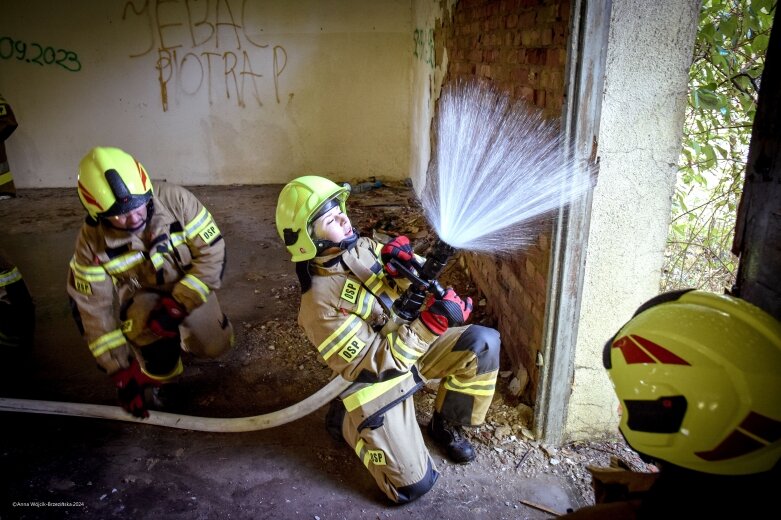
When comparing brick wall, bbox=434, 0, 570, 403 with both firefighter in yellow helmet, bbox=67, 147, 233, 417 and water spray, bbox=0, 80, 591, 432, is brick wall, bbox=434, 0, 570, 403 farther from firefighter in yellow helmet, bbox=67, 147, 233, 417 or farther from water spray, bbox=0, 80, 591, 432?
firefighter in yellow helmet, bbox=67, 147, 233, 417

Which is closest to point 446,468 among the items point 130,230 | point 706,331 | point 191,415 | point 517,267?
point 517,267

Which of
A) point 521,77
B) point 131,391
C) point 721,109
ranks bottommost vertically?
point 131,391

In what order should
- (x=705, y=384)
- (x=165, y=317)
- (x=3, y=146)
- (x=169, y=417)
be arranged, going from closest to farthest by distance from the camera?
(x=705, y=384) → (x=169, y=417) → (x=165, y=317) → (x=3, y=146)

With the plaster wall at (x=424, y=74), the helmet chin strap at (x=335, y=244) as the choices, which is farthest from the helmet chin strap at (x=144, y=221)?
the plaster wall at (x=424, y=74)

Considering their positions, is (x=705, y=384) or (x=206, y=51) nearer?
(x=705, y=384)

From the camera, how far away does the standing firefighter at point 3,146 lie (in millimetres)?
8188

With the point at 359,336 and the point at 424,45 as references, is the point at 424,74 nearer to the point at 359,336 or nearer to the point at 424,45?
the point at 424,45

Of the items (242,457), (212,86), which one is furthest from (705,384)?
(212,86)

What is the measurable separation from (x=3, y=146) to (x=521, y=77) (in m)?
8.68

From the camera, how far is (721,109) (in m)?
2.93

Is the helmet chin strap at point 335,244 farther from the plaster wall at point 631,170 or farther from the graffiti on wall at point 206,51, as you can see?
the graffiti on wall at point 206,51

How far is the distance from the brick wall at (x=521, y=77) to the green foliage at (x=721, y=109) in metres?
0.75

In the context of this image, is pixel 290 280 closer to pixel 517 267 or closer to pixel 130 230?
pixel 130 230

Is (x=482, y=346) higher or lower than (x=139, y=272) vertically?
lower
